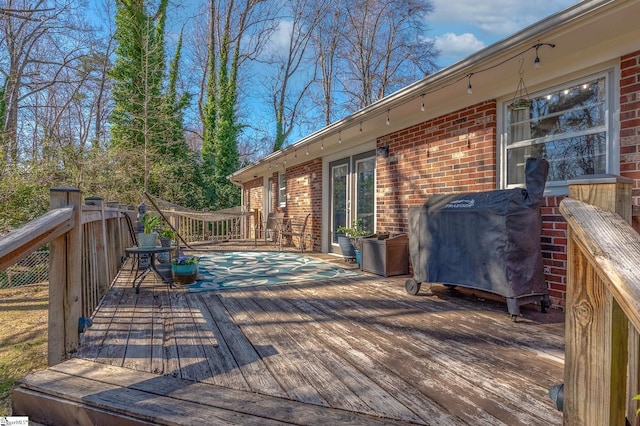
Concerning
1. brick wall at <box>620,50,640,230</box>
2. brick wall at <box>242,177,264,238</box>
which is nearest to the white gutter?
brick wall at <box>620,50,640,230</box>

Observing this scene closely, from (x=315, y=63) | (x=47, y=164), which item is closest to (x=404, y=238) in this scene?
(x=47, y=164)

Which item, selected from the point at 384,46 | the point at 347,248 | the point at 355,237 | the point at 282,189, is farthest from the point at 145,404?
the point at 384,46

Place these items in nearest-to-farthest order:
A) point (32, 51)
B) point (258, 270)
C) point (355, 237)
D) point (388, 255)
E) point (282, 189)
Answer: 1. point (388, 255)
2. point (258, 270)
3. point (355, 237)
4. point (32, 51)
5. point (282, 189)

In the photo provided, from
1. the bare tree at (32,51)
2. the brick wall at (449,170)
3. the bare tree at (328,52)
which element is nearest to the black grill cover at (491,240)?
the brick wall at (449,170)

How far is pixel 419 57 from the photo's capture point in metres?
12.9

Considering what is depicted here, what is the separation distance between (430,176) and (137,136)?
10142 millimetres

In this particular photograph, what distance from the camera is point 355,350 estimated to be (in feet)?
7.16

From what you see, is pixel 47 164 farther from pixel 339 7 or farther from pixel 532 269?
pixel 339 7

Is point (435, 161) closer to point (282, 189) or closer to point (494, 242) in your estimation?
point (494, 242)

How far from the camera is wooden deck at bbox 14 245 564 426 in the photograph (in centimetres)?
151

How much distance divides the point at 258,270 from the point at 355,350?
3161 millimetres

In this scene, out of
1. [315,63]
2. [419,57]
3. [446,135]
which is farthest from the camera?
[315,63]

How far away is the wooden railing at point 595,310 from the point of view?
0.91 metres

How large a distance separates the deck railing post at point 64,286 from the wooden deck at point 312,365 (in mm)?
122
